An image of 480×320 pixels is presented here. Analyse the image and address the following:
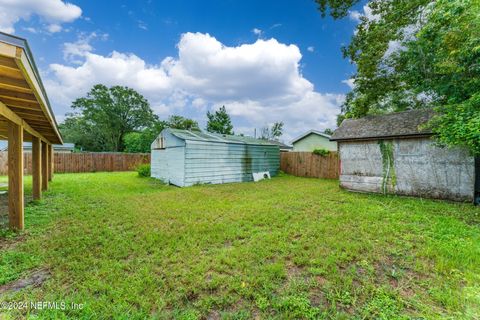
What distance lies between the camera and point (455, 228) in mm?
3850

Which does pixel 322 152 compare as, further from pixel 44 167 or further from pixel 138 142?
pixel 138 142

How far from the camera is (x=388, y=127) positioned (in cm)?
728

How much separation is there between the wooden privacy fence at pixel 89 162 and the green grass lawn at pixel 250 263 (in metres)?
12.7

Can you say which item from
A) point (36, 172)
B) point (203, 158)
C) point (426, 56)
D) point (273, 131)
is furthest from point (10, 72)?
point (273, 131)

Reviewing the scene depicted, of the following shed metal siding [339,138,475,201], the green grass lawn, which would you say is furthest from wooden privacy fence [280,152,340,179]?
the green grass lawn

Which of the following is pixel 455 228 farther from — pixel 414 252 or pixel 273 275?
pixel 273 275

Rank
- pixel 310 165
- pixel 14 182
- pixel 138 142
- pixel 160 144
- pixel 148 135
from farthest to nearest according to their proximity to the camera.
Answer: pixel 148 135, pixel 138 142, pixel 310 165, pixel 160 144, pixel 14 182

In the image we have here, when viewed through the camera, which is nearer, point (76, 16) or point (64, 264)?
point (64, 264)

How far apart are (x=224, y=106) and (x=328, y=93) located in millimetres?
16553

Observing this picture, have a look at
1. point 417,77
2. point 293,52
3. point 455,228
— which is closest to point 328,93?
point 293,52

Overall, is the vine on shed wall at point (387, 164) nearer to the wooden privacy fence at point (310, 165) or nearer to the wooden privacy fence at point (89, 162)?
the wooden privacy fence at point (310, 165)

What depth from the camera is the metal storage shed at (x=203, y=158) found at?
358 inches

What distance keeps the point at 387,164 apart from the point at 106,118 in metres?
29.6

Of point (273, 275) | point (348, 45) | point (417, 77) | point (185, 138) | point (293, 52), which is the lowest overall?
point (273, 275)
